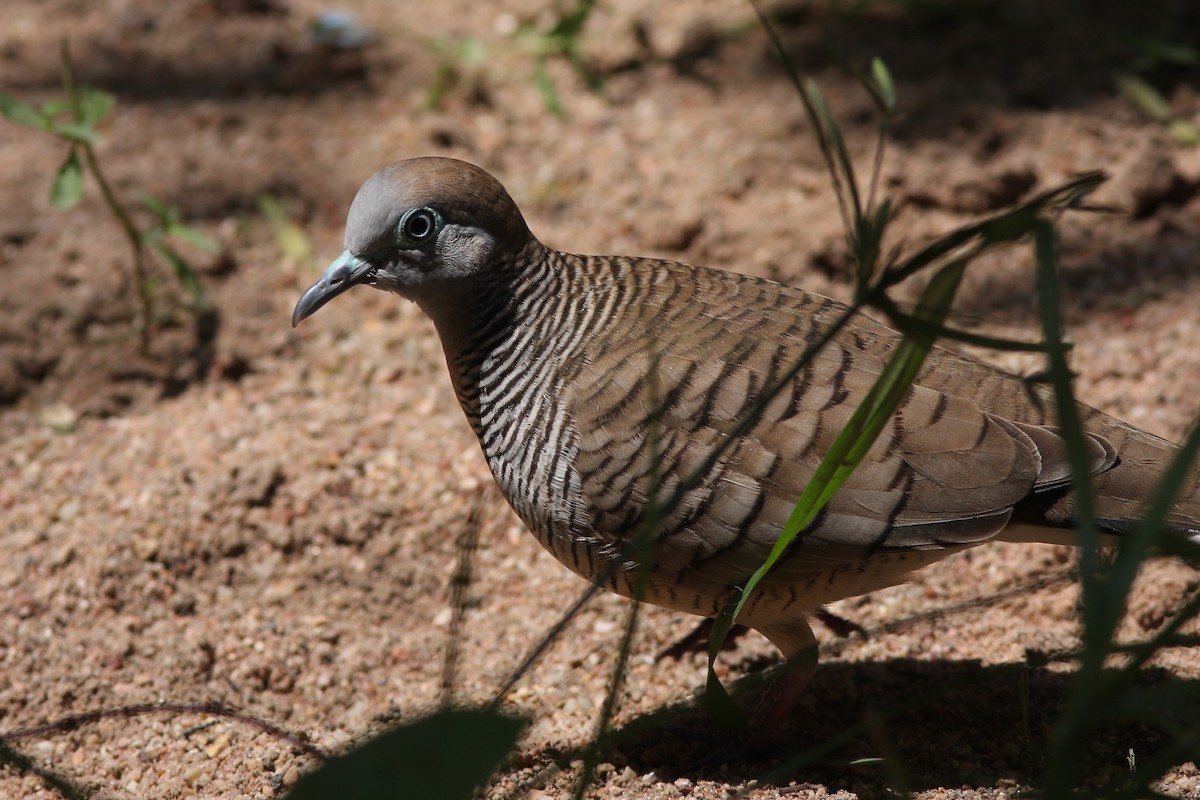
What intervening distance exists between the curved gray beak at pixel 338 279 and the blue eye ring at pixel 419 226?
0.49ft

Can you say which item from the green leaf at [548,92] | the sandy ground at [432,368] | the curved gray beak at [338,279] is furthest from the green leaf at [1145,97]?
the curved gray beak at [338,279]

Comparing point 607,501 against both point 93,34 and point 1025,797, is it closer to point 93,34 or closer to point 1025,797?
point 1025,797

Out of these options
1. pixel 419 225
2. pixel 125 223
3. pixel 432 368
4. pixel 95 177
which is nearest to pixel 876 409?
pixel 419 225

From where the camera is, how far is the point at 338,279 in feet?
10.9

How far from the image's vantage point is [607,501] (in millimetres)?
3020

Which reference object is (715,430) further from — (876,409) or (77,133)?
(77,133)

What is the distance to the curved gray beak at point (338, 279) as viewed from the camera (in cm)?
331

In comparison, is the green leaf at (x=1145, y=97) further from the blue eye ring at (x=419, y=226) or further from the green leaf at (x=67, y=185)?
the green leaf at (x=67, y=185)

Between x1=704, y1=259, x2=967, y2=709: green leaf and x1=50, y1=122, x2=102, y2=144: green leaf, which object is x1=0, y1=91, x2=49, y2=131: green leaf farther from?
x1=704, y1=259, x2=967, y2=709: green leaf

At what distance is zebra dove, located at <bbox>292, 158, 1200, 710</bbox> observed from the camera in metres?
2.93

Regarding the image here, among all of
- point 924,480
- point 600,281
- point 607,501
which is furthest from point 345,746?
point 924,480

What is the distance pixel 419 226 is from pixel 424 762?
5.53 ft

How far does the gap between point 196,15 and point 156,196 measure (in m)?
1.49

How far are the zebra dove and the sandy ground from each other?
0.27 metres
